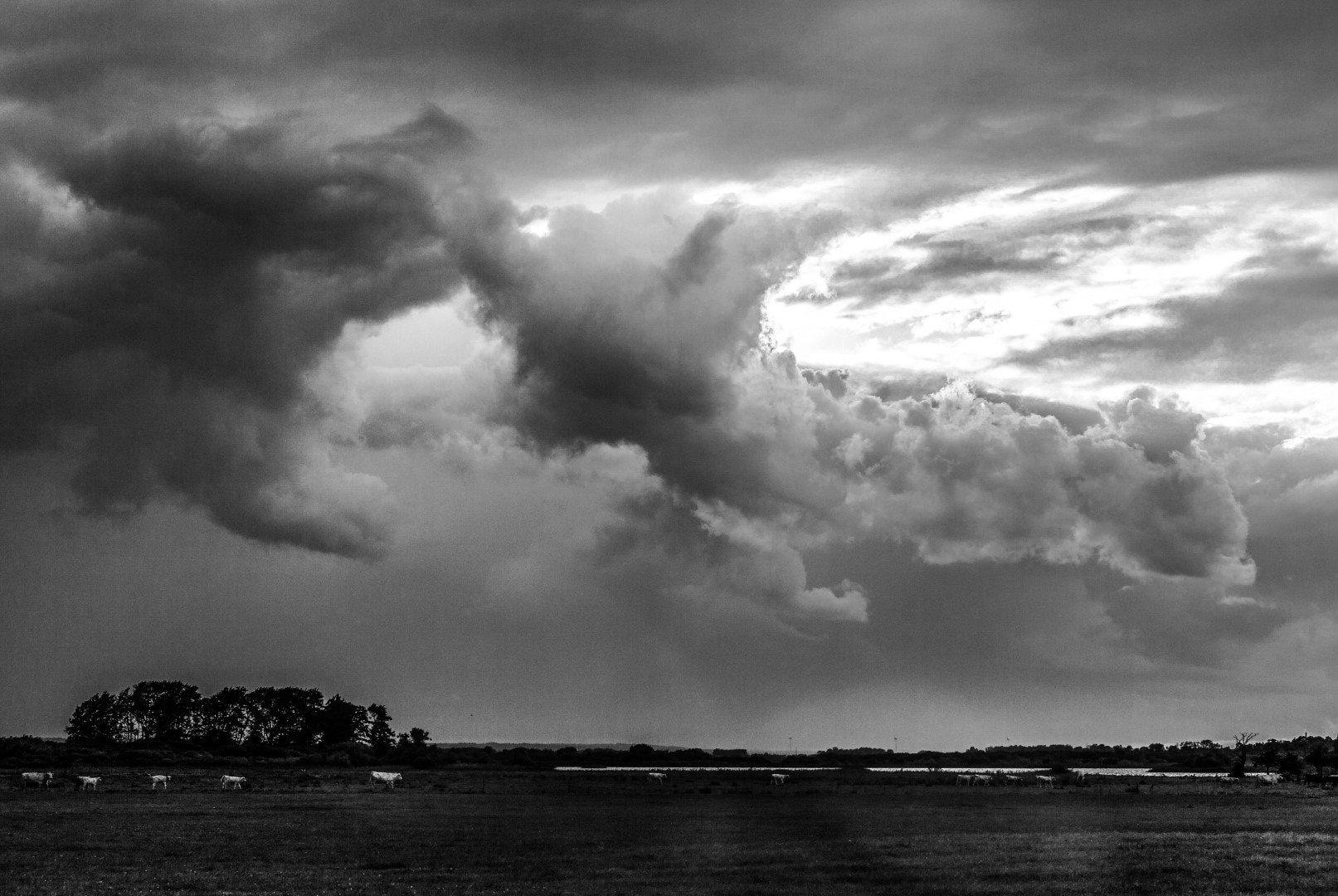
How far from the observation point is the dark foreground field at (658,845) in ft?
127

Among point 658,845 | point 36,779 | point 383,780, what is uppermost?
point 658,845

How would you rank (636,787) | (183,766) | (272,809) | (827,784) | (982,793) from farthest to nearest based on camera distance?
(183,766) → (827,784) → (636,787) → (982,793) → (272,809)

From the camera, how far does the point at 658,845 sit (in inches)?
2050

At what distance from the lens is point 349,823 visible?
6525 centimetres

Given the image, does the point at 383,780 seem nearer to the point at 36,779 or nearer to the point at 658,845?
the point at 36,779

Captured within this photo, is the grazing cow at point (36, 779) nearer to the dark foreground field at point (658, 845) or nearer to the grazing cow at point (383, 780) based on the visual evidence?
Result: the dark foreground field at point (658, 845)

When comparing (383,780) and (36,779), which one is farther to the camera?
(383,780)

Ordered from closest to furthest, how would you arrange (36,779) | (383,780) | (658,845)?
(658,845)
(36,779)
(383,780)

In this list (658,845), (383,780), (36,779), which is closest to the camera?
(658,845)

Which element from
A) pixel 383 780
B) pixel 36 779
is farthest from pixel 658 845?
pixel 36 779

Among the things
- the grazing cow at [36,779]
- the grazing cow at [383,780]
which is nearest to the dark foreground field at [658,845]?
the grazing cow at [36,779]

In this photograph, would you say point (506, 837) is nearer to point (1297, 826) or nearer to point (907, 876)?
point (907, 876)

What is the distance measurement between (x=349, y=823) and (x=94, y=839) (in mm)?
15088

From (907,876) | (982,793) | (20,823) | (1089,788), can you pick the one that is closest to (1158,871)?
(907,876)
